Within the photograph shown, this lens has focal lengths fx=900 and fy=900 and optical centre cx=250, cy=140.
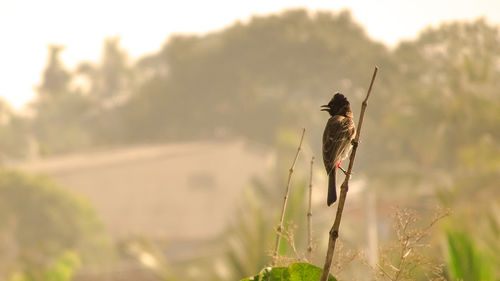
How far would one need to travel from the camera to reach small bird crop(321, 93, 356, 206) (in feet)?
8.82

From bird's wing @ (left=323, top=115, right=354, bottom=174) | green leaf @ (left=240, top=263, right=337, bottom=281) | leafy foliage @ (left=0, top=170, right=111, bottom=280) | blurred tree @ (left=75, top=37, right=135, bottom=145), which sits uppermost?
blurred tree @ (left=75, top=37, right=135, bottom=145)

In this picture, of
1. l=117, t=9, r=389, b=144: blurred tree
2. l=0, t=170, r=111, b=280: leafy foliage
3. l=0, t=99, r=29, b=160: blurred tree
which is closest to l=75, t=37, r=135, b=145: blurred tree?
l=0, t=99, r=29, b=160: blurred tree

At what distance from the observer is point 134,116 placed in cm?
6047

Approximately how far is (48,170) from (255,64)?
24591 mm

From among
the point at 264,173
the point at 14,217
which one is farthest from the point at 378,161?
the point at 14,217

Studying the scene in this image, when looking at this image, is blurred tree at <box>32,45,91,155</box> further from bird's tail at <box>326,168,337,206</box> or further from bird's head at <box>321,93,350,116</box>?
bird's tail at <box>326,168,337,206</box>

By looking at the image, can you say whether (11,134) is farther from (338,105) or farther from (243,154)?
(338,105)

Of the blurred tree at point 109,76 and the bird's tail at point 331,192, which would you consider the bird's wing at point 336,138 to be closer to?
the bird's tail at point 331,192

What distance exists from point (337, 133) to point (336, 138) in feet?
0.06

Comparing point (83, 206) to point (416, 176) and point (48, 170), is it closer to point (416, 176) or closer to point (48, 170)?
point (48, 170)

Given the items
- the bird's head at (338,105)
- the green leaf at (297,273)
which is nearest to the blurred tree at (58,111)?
the bird's head at (338,105)

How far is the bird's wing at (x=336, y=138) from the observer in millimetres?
2686

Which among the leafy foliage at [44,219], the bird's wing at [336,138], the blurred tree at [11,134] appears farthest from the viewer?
the blurred tree at [11,134]

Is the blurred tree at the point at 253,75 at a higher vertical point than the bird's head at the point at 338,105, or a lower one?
higher
